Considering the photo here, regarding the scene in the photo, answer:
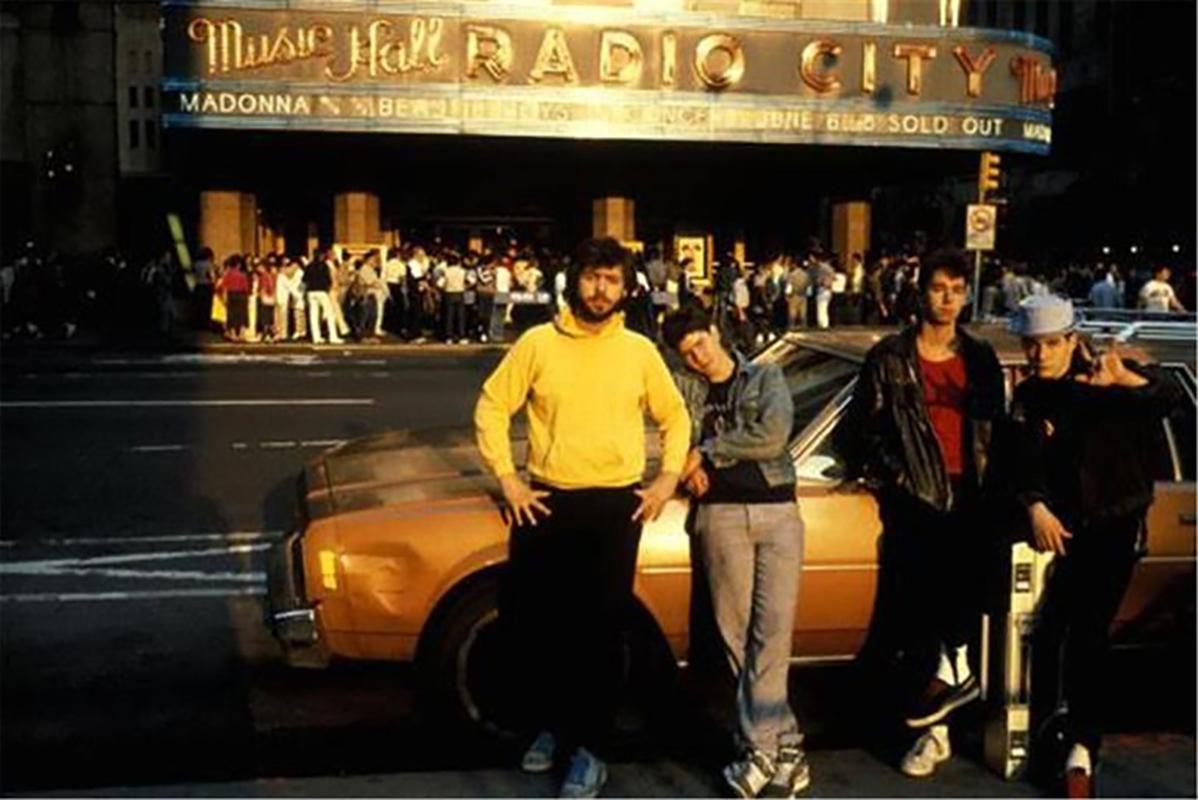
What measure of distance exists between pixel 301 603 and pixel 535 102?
71.1 feet

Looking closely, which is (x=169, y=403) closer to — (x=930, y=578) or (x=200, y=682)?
(x=200, y=682)

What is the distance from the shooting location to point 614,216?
103 feet

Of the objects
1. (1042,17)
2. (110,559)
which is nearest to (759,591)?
(110,559)

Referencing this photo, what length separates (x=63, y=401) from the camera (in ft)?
51.0

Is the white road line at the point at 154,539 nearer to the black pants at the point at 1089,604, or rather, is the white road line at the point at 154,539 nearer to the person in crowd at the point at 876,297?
the black pants at the point at 1089,604

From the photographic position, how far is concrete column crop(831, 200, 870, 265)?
108 feet

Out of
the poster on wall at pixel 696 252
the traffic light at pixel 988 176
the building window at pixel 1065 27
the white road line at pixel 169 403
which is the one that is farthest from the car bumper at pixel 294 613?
the building window at pixel 1065 27

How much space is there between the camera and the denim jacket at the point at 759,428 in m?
4.53

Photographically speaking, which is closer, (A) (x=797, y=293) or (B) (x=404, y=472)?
(B) (x=404, y=472)

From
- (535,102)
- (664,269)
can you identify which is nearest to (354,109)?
(535,102)

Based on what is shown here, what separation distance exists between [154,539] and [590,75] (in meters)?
18.9

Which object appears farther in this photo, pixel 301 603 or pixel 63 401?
pixel 63 401

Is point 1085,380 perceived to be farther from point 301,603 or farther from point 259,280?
point 259,280

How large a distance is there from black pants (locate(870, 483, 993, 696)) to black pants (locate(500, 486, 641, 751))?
3.18ft
